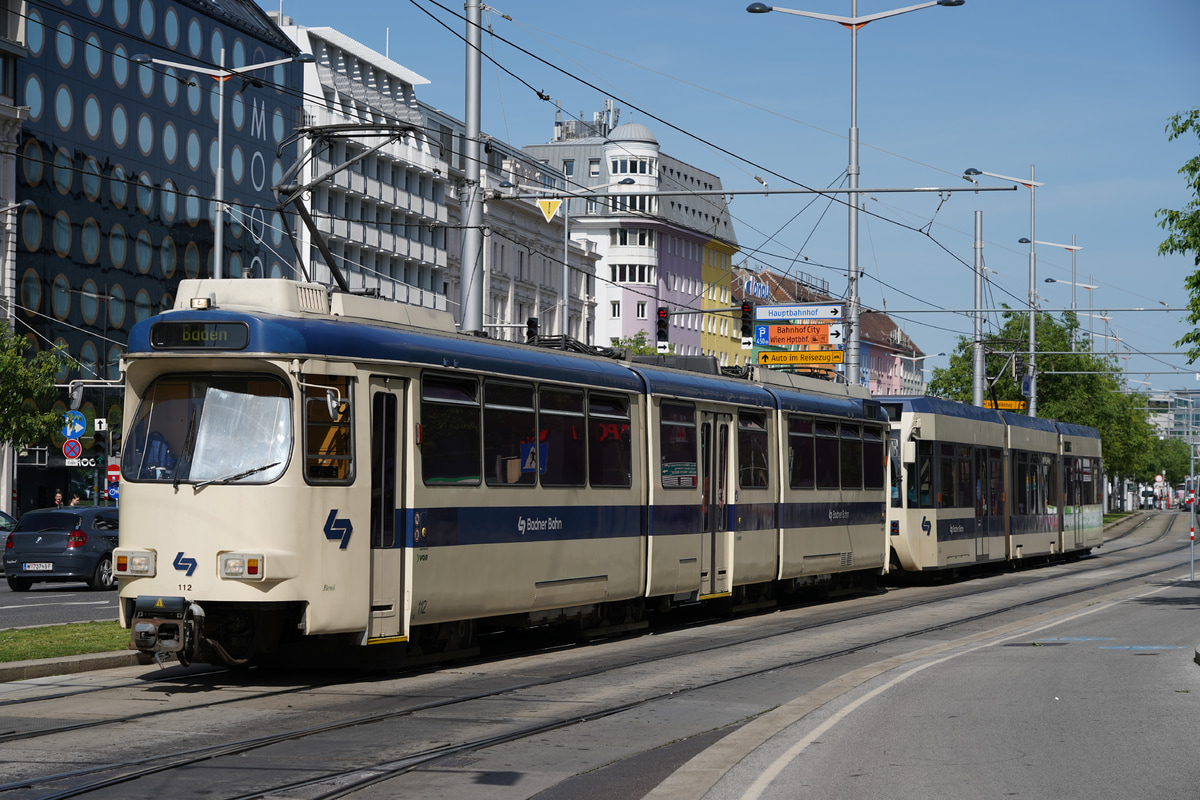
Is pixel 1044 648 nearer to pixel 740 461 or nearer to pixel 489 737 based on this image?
pixel 740 461

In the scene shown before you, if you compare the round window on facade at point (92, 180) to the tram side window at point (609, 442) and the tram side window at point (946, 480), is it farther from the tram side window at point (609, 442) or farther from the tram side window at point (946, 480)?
the tram side window at point (609, 442)

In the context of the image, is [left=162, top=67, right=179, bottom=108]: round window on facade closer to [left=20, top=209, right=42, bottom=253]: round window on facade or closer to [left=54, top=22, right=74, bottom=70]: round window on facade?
[left=54, top=22, right=74, bottom=70]: round window on facade

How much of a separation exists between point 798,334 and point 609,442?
2839 centimetres

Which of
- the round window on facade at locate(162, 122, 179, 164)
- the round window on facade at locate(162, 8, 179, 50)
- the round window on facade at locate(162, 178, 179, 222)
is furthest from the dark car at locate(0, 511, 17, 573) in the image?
the round window on facade at locate(162, 8, 179, 50)

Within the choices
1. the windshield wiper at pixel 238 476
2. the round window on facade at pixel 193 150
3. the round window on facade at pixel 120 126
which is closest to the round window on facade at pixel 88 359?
the round window on facade at pixel 120 126

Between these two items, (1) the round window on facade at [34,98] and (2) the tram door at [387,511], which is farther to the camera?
(1) the round window on facade at [34,98]

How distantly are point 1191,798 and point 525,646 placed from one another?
32.4 feet

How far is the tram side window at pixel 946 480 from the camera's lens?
30.2 meters

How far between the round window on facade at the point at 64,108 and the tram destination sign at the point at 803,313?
25060mm

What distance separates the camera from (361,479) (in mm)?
13359

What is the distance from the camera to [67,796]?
8.20 meters

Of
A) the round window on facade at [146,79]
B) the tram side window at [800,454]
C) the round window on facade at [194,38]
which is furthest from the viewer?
the round window on facade at [194,38]

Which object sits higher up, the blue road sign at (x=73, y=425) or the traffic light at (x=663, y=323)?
the traffic light at (x=663, y=323)

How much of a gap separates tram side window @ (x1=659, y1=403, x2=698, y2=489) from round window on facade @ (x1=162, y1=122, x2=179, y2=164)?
45790 millimetres
